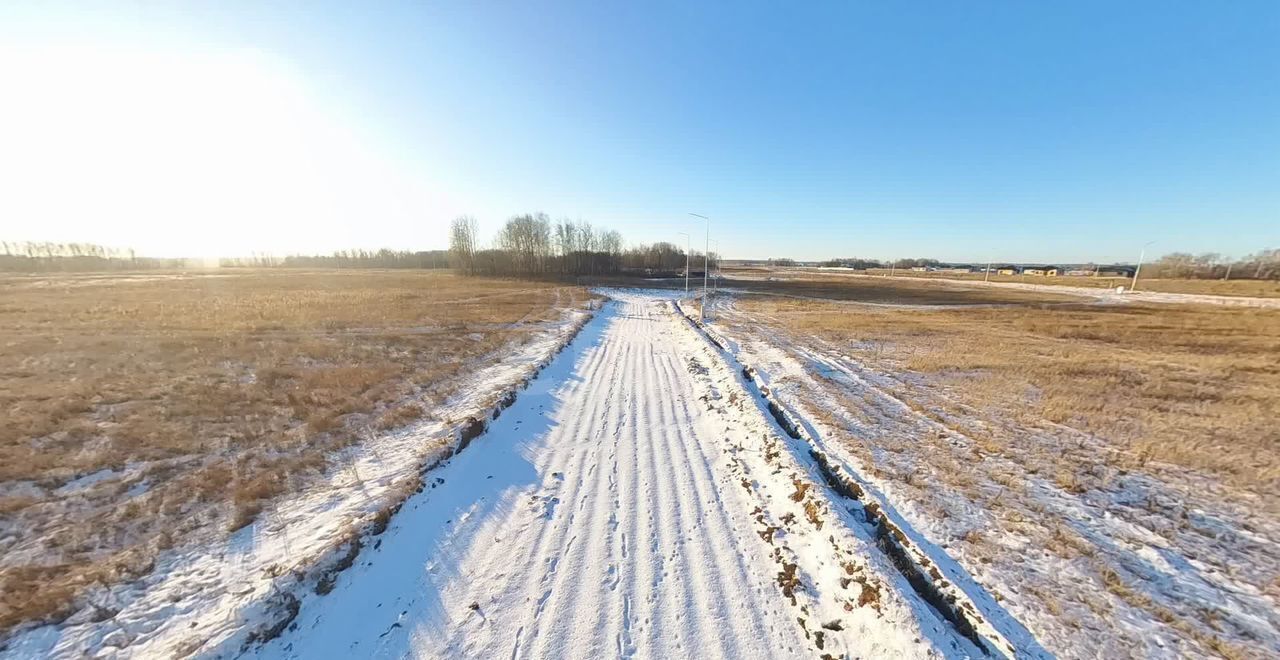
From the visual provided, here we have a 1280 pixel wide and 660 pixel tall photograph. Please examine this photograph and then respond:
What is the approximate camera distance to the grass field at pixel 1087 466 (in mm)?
4613

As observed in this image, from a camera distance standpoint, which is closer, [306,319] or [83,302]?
[306,319]

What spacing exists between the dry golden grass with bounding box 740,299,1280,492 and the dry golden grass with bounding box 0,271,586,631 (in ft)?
47.5

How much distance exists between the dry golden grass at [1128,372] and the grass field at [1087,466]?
0.08 m

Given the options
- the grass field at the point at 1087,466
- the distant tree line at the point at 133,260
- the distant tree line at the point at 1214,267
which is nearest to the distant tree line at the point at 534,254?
the distant tree line at the point at 133,260

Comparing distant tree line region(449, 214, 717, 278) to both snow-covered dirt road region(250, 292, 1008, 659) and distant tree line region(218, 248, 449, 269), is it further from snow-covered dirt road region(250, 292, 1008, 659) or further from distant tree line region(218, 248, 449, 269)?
A: snow-covered dirt road region(250, 292, 1008, 659)

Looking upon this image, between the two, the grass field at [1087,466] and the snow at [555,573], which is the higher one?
the grass field at [1087,466]

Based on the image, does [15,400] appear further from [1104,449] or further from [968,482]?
[1104,449]

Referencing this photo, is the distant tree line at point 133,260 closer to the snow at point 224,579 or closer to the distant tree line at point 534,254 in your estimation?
the distant tree line at point 534,254

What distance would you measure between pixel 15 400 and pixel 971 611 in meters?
19.9

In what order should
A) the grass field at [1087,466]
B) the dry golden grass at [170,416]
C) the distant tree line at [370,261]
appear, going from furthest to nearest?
the distant tree line at [370,261] < the dry golden grass at [170,416] < the grass field at [1087,466]

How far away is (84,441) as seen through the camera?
25.9 feet

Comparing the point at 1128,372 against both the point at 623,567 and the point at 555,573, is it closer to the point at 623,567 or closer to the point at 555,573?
the point at 623,567

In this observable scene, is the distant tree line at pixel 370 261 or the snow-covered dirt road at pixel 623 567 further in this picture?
the distant tree line at pixel 370 261

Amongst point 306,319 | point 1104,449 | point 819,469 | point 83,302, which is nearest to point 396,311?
point 306,319
